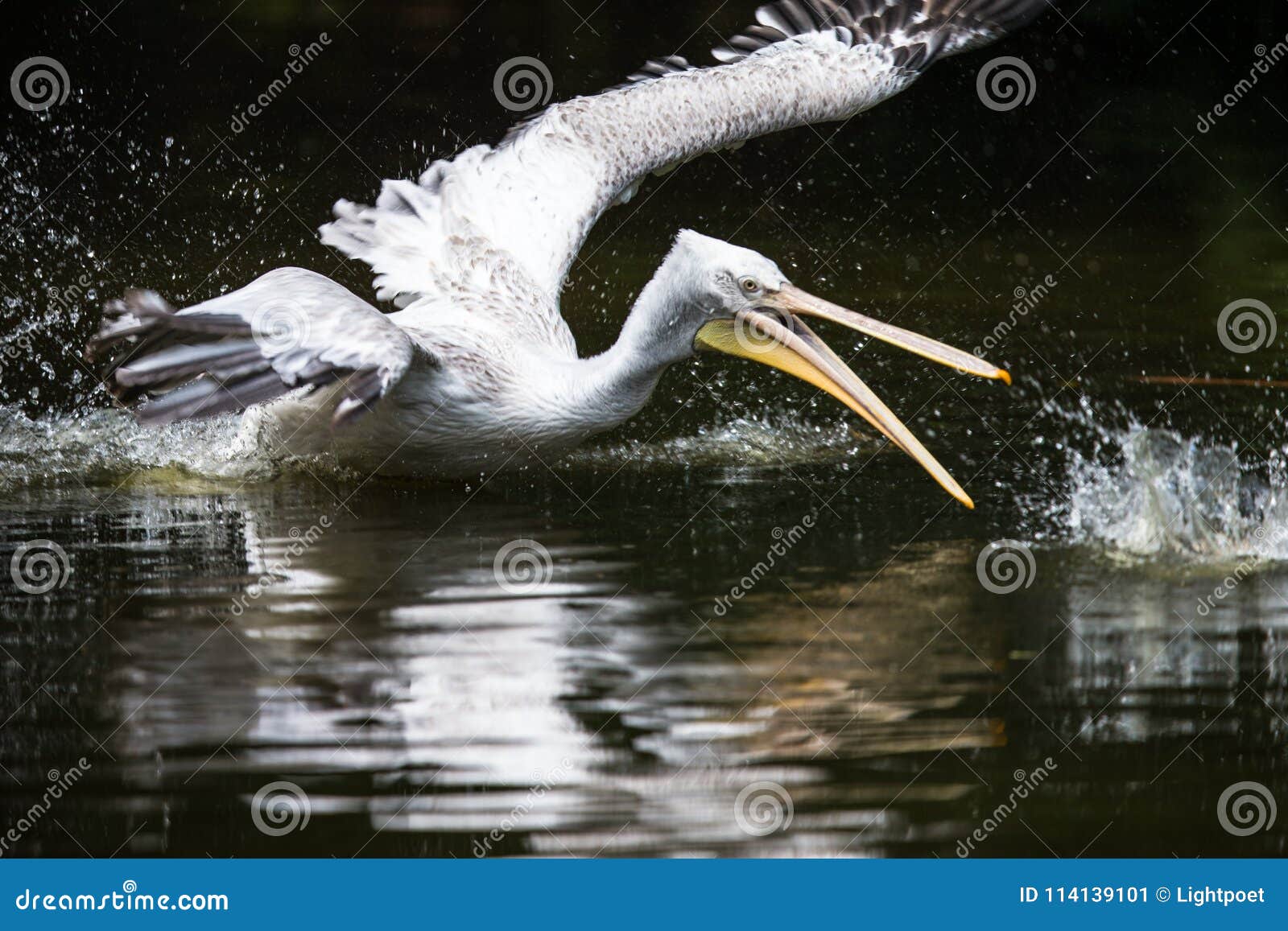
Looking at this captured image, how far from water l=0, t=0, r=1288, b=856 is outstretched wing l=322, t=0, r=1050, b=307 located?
1.08 meters

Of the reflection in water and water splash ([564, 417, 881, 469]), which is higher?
water splash ([564, 417, 881, 469])

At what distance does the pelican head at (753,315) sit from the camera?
24.2 feet

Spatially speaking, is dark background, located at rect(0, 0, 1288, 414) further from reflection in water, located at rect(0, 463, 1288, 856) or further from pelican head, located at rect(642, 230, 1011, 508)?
reflection in water, located at rect(0, 463, 1288, 856)

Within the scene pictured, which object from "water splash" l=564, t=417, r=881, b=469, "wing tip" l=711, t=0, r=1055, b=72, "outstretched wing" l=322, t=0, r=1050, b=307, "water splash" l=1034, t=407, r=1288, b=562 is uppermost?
"wing tip" l=711, t=0, r=1055, b=72

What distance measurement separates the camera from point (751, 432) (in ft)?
30.3

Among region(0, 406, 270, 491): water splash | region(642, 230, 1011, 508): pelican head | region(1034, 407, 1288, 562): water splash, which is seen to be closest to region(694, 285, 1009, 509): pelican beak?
region(642, 230, 1011, 508): pelican head

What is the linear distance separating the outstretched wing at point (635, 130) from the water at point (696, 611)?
3.54ft

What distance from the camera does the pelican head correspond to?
7363 mm

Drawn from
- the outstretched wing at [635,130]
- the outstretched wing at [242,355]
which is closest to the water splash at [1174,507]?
the outstretched wing at [635,130]

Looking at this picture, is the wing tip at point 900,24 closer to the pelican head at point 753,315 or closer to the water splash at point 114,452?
the pelican head at point 753,315

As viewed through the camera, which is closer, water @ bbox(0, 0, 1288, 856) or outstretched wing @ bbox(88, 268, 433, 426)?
water @ bbox(0, 0, 1288, 856)

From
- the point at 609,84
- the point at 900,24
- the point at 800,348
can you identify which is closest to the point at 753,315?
the point at 800,348

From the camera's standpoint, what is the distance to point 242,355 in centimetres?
661

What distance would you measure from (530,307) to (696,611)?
226cm
